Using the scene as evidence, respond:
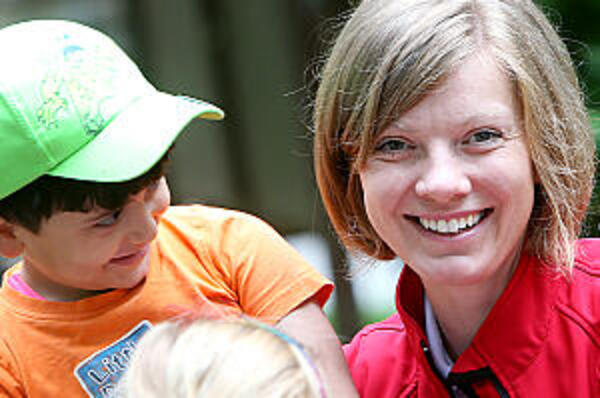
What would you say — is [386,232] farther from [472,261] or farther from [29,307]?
[29,307]

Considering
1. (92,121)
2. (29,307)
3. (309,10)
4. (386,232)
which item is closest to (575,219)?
(386,232)

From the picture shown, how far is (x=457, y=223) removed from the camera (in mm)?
2080

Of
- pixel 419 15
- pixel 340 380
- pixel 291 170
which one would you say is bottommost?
pixel 291 170

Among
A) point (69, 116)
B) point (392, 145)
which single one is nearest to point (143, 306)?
point (69, 116)

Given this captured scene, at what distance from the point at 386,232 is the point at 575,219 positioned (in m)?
0.45

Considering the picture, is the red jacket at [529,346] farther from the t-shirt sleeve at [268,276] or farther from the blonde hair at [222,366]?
the blonde hair at [222,366]

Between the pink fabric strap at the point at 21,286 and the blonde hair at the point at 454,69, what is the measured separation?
78 cm

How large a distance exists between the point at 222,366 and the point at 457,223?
2.37 feet

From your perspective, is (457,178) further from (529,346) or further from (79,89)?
(79,89)

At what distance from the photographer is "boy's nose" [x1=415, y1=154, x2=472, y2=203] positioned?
1.99 m

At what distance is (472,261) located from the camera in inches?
82.4

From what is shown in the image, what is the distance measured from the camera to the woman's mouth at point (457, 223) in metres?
2.08

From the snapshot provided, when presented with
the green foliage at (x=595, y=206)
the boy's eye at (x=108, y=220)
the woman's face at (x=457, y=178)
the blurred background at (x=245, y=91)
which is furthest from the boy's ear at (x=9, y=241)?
the blurred background at (x=245, y=91)

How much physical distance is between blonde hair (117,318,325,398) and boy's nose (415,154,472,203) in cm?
51
